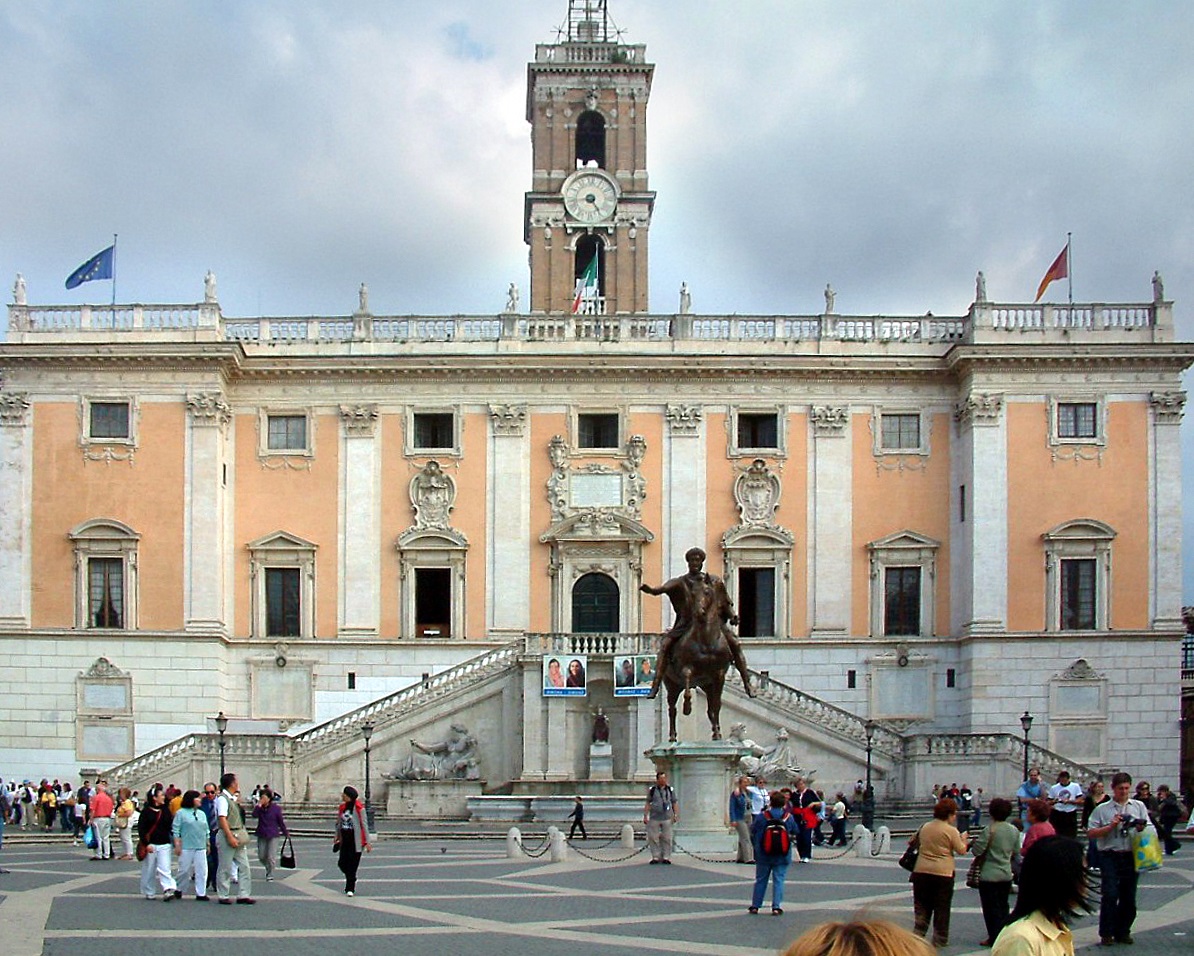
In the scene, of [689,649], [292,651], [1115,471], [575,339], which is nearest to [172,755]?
[292,651]

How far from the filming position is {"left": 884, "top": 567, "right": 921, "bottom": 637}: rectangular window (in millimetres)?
55094

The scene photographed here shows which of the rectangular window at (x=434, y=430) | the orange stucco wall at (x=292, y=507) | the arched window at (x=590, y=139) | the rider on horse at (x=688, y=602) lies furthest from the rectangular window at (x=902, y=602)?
the rider on horse at (x=688, y=602)

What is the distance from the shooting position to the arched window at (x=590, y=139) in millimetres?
67312

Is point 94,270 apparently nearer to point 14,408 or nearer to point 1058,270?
point 14,408

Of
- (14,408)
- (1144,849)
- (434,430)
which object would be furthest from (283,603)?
(1144,849)

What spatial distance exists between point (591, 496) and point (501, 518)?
2.71 metres

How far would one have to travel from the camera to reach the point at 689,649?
3156 cm

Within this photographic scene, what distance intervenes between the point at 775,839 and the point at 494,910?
13.4 ft

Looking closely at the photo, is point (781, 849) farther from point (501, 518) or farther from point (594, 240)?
point (594, 240)

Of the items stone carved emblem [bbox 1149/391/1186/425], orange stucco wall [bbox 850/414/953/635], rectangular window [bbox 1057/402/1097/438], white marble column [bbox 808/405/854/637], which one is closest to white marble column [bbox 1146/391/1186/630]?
stone carved emblem [bbox 1149/391/1186/425]

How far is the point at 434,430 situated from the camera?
5612 centimetres

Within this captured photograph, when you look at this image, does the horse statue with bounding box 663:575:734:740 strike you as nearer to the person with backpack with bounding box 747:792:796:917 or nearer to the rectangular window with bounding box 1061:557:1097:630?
the person with backpack with bounding box 747:792:796:917

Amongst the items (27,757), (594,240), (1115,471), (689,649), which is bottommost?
(27,757)

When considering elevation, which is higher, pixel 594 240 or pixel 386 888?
pixel 594 240
